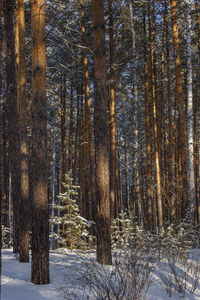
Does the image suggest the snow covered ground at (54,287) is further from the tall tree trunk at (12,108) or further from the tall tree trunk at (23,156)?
the tall tree trunk at (12,108)

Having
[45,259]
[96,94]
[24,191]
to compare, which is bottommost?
[45,259]

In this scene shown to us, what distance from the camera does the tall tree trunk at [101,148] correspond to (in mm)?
6312

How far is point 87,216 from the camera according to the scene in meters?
17.1

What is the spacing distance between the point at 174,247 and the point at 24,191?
4.36 metres

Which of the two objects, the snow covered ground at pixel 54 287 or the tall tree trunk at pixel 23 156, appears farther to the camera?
the tall tree trunk at pixel 23 156

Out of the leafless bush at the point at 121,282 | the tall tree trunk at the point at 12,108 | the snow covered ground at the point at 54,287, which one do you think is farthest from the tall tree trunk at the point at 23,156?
the leafless bush at the point at 121,282

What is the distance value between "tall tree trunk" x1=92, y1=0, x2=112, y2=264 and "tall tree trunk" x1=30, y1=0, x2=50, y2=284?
1.55 meters

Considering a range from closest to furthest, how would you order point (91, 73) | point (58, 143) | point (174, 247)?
point (174, 247) < point (91, 73) < point (58, 143)

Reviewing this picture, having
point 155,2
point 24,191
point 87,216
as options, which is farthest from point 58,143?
point 24,191

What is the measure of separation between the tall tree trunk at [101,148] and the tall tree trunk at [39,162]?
1546 mm

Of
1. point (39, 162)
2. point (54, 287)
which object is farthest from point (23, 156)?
point (54, 287)

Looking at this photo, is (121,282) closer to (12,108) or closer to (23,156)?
(23,156)

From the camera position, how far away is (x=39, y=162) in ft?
17.1

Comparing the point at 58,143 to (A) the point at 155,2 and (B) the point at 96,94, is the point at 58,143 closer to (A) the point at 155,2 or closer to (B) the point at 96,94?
(A) the point at 155,2
